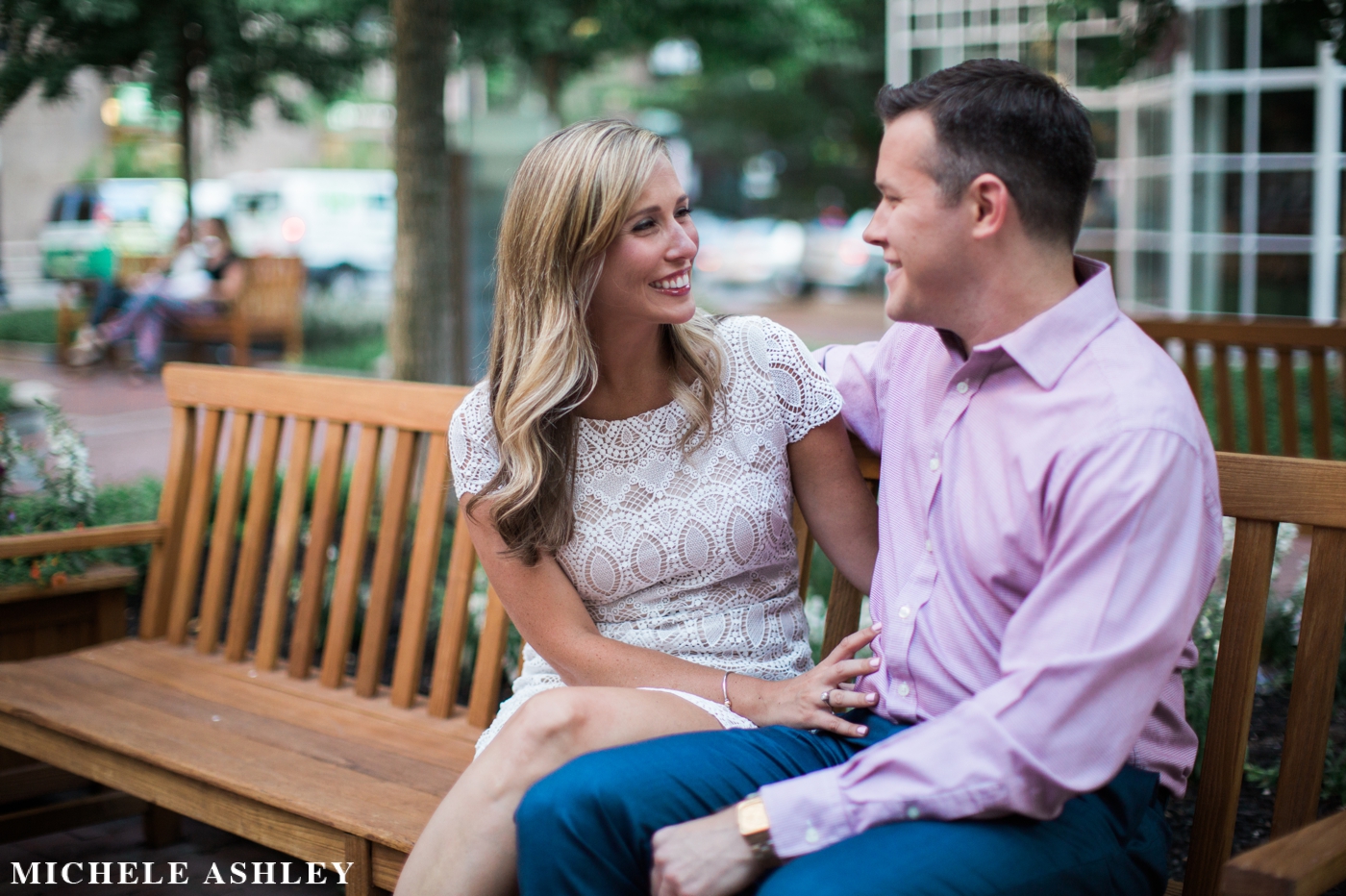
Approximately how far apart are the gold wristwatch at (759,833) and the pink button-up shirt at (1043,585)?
0.02 m

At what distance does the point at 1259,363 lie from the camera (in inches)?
195

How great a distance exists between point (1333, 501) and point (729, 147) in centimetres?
2985

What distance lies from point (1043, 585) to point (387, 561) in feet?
6.46

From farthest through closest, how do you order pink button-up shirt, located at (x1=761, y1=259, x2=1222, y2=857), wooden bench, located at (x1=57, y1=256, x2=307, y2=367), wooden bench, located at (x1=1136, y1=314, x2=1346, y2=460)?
1. wooden bench, located at (x1=57, y1=256, x2=307, y2=367)
2. wooden bench, located at (x1=1136, y1=314, x2=1346, y2=460)
3. pink button-up shirt, located at (x1=761, y1=259, x2=1222, y2=857)

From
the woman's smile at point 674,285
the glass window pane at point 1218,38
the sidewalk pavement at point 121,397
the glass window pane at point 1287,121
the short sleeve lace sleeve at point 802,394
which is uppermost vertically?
the glass window pane at point 1218,38

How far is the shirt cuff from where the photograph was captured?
1.95m

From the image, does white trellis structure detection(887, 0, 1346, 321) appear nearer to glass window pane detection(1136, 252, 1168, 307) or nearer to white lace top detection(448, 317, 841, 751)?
glass window pane detection(1136, 252, 1168, 307)

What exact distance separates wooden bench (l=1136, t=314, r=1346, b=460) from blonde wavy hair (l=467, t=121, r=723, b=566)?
2.83 m

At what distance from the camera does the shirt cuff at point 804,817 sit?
1.95 meters

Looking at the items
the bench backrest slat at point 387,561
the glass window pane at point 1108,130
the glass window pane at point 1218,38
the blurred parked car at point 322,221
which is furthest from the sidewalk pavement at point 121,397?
the blurred parked car at point 322,221

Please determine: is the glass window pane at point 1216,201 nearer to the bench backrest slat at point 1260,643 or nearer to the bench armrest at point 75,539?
the bench backrest slat at point 1260,643

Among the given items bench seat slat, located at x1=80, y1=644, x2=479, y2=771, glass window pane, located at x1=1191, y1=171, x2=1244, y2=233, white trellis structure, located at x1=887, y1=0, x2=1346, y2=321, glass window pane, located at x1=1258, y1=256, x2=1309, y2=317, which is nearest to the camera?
bench seat slat, located at x1=80, y1=644, x2=479, y2=771

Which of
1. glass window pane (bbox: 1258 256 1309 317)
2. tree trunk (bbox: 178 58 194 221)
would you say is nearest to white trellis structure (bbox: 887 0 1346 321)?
glass window pane (bbox: 1258 256 1309 317)

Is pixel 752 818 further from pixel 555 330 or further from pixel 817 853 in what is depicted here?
pixel 555 330
